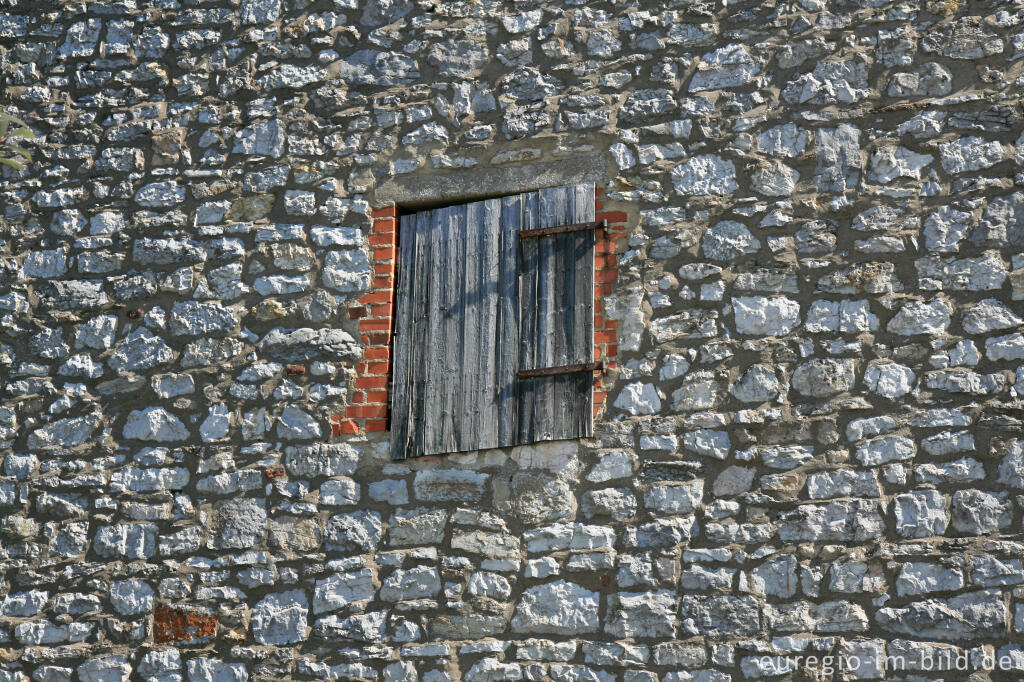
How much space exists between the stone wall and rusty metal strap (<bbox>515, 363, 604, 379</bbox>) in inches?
4.4

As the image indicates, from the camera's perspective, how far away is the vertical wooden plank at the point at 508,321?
5.84 metres

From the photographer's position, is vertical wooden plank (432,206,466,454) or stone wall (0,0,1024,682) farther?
vertical wooden plank (432,206,466,454)

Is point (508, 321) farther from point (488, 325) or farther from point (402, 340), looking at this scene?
point (402, 340)

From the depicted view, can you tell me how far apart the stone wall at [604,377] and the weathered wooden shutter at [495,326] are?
130 millimetres

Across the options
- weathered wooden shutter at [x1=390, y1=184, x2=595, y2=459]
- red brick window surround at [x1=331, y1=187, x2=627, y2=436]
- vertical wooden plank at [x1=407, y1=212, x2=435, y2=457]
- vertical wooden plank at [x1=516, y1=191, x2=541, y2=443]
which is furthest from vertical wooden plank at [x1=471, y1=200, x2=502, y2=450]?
red brick window surround at [x1=331, y1=187, x2=627, y2=436]

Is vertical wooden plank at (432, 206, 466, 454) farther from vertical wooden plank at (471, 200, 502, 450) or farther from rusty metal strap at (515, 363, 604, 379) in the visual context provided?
rusty metal strap at (515, 363, 604, 379)

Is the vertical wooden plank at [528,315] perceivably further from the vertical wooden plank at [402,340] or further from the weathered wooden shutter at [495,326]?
the vertical wooden plank at [402,340]

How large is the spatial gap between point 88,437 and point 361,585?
1558 millimetres

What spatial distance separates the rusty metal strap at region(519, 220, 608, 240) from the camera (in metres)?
5.98

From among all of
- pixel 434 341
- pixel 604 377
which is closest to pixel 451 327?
pixel 434 341

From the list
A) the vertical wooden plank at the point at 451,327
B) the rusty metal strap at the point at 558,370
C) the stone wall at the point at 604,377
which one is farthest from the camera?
the vertical wooden plank at the point at 451,327

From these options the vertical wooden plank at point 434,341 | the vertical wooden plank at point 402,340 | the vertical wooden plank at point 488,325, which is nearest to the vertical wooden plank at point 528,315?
the vertical wooden plank at point 488,325

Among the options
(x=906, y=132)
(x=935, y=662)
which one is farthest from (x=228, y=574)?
(x=906, y=132)

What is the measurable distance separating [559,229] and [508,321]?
0.47m
